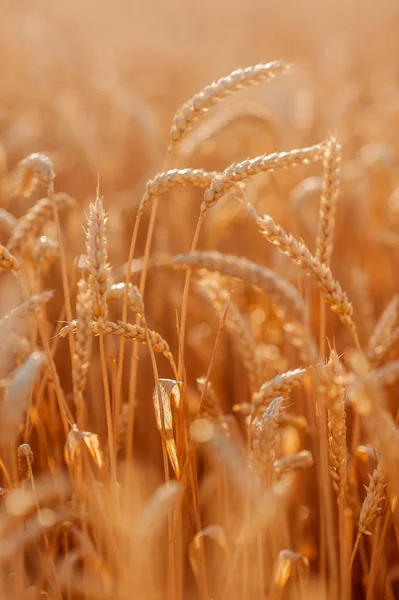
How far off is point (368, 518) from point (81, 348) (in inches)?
18.6

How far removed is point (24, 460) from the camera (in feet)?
3.67

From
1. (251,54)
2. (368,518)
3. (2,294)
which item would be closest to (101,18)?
(251,54)

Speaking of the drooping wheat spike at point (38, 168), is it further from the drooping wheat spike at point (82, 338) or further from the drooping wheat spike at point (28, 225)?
the drooping wheat spike at point (82, 338)

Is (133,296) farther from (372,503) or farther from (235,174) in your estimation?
(372,503)

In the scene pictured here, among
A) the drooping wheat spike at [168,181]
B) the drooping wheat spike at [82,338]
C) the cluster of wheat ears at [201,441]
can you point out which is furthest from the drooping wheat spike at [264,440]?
the drooping wheat spike at [168,181]

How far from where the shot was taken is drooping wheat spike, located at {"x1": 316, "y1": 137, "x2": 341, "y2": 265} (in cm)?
112

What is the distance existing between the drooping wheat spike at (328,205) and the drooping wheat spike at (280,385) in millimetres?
218

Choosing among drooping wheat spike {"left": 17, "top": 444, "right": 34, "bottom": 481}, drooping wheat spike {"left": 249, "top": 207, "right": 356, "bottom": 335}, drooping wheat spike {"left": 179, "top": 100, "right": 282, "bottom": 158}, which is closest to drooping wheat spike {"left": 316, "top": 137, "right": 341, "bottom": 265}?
drooping wheat spike {"left": 249, "top": 207, "right": 356, "bottom": 335}

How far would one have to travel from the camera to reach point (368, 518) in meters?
0.99

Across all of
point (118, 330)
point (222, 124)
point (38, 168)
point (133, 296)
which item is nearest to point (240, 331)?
point (133, 296)

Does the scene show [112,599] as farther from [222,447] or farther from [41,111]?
[41,111]

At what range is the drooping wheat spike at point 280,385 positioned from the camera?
0.97m

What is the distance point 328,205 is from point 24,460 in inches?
25.2

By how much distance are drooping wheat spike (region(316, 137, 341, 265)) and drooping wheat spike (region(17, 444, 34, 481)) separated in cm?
55
